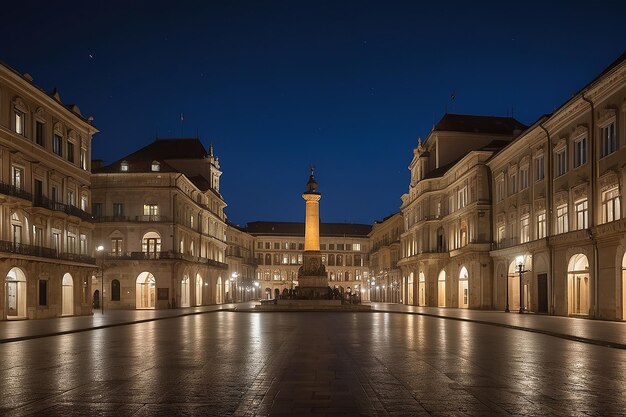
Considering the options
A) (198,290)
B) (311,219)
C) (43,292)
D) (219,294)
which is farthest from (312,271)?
(219,294)

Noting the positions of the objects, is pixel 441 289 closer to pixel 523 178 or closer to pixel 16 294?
pixel 523 178

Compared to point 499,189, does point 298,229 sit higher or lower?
lower

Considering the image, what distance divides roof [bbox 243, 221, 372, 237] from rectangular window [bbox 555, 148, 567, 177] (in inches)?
4172

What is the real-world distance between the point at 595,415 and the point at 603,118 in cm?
3230

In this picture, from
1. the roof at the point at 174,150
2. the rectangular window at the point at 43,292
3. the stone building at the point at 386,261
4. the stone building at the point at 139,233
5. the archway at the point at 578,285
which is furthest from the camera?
the stone building at the point at 386,261

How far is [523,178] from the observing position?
5391 centimetres

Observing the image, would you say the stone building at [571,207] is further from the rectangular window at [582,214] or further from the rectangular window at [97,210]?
the rectangular window at [97,210]

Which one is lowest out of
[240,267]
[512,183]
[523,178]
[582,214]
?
[240,267]

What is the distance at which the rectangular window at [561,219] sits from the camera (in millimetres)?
44750

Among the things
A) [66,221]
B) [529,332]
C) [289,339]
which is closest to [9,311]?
[66,221]

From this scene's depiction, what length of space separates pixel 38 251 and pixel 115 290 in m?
28.4

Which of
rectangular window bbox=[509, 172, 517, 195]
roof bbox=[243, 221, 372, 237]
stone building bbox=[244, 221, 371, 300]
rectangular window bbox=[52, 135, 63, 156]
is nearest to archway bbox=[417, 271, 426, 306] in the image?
rectangular window bbox=[509, 172, 517, 195]

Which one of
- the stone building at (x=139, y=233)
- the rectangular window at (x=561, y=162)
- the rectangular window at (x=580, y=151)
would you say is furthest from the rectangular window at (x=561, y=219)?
the stone building at (x=139, y=233)

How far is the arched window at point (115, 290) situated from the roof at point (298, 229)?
77.1 m
